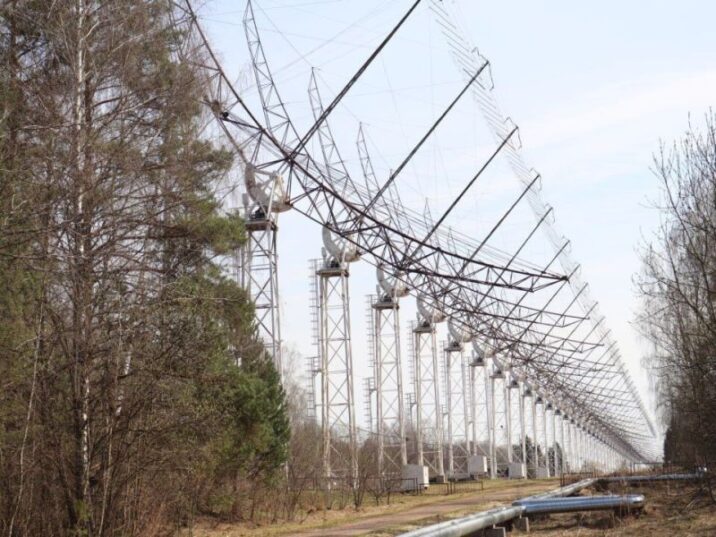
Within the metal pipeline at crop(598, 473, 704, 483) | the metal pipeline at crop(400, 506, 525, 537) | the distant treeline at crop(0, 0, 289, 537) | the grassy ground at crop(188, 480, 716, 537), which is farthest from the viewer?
the metal pipeline at crop(598, 473, 704, 483)

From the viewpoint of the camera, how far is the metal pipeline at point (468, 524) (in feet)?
41.8

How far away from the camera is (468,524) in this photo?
1448cm

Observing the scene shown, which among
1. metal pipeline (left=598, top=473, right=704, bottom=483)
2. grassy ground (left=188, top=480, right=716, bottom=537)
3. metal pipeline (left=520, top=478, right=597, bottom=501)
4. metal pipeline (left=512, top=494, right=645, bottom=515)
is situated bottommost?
grassy ground (left=188, top=480, right=716, bottom=537)

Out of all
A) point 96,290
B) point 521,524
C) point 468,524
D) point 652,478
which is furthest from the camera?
point 652,478

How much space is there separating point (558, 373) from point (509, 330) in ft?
43.9

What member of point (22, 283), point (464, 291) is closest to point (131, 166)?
point (22, 283)

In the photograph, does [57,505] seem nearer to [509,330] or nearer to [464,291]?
[464,291]

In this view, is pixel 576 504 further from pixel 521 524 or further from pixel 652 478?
pixel 652 478

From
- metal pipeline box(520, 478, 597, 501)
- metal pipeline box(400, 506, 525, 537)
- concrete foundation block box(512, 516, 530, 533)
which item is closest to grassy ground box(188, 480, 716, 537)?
concrete foundation block box(512, 516, 530, 533)

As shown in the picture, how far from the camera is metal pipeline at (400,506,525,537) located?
12727 mm

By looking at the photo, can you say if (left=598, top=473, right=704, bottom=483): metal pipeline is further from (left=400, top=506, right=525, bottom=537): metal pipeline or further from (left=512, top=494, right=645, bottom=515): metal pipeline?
(left=400, top=506, right=525, bottom=537): metal pipeline

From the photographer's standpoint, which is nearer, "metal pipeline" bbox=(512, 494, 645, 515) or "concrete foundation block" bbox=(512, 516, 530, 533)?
"concrete foundation block" bbox=(512, 516, 530, 533)

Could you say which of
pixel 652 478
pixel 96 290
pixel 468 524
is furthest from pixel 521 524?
pixel 652 478

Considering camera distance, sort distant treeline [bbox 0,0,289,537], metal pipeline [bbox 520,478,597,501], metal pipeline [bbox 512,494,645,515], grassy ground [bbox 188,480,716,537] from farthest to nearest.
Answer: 1. metal pipeline [bbox 520,478,597,501]
2. metal pipeline [bbox 512,494,645,515]
3. grassy ground [bbox 188,480,716,537]
4. distant treeline [bbox 0,0,289,537]
